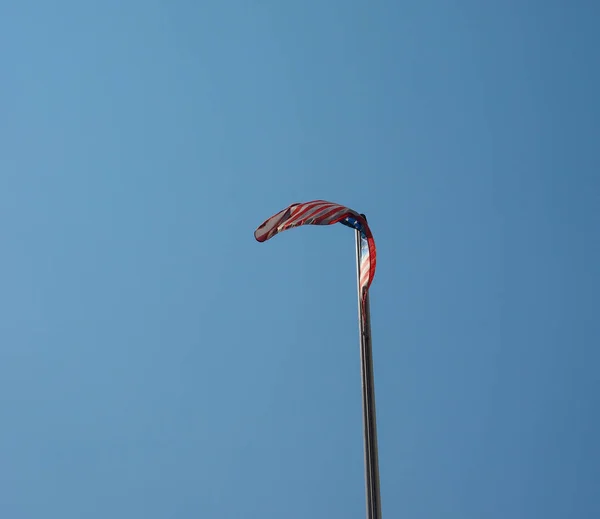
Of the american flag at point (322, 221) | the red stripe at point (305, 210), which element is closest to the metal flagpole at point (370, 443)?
the american flag at point (322, 221)

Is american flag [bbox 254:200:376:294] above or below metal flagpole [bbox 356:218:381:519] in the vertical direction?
above

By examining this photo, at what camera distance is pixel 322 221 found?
515 centimetres

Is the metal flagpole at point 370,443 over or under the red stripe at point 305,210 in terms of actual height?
under

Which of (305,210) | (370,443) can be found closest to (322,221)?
(305,210)

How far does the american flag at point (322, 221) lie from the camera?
Result: 16.6 ft

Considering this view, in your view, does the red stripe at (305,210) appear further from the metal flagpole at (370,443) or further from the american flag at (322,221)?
the metal flagpole at (370,443)

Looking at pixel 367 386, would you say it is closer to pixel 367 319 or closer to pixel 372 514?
pixel 367 319

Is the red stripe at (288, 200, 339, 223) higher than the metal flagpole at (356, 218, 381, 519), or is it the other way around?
the red stripe at (288, 200, 339, 223)

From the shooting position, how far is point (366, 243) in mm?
5406

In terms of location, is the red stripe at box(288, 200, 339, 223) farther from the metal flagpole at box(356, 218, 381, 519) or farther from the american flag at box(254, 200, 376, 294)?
the metal flagpole at box(356, 218, 381, 519)

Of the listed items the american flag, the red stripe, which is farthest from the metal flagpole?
the red stripe

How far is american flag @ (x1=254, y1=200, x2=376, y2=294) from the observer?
5074 millimetres

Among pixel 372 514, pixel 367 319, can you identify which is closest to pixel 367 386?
pixel 367 319

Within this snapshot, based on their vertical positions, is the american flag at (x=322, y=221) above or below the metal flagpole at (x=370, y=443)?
above
